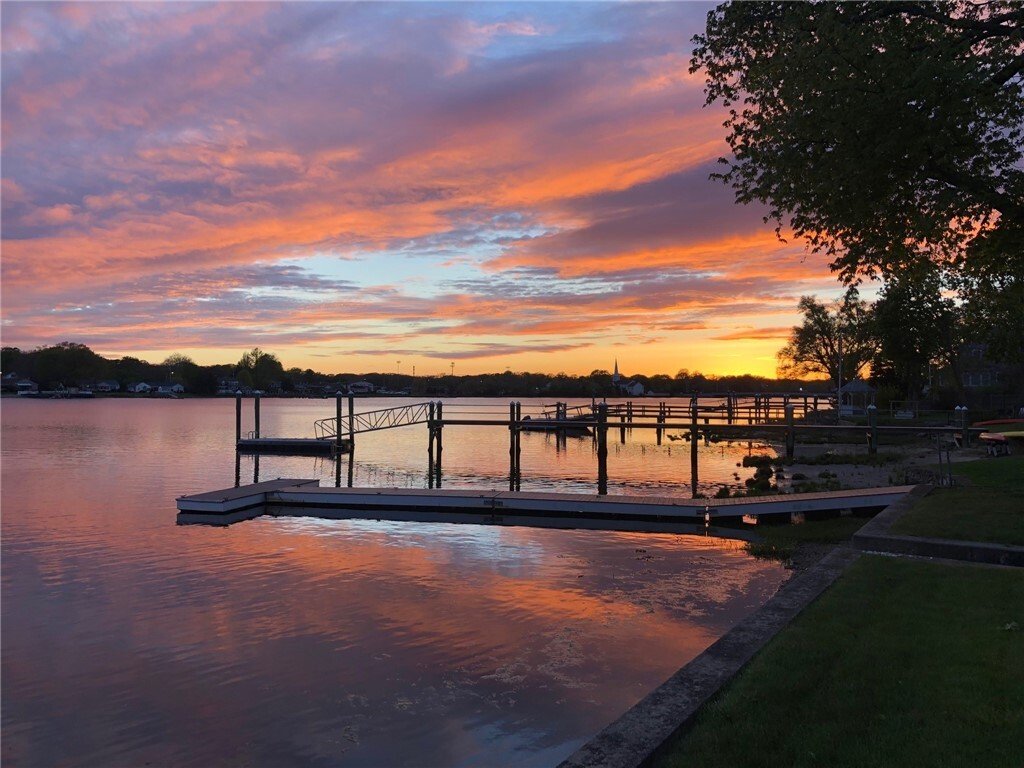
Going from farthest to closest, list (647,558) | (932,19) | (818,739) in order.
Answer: (647,558), (932,19), (818,739)

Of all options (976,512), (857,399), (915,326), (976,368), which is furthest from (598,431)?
(976,368)

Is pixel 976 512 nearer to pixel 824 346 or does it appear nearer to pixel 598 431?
pixel 598 431

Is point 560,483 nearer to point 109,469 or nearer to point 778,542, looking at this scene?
point 778,542

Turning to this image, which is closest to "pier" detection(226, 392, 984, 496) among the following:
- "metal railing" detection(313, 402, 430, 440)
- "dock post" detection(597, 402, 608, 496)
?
"dock post" detection(597, 402, 608, 496)

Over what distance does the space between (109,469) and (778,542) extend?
2937cm

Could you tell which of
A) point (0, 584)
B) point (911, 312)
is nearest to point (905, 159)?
point (0, 584)

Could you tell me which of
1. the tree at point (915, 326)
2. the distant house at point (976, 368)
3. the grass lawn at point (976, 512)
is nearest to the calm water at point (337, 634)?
the grass lawn at point (976, 512)

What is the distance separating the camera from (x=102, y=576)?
46.5 ft

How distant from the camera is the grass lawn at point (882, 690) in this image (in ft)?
15.5

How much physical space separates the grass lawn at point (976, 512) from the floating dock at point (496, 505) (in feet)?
Answer: 6.56

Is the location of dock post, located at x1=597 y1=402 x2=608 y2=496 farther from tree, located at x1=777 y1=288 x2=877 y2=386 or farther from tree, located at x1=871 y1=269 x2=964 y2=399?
tree, located at x1=777 y1=288 x2=877 y2=386

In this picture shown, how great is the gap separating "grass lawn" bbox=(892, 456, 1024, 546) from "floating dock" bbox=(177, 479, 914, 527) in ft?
6.56

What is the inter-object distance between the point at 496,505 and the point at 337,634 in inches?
421

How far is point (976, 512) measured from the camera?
12492mm
